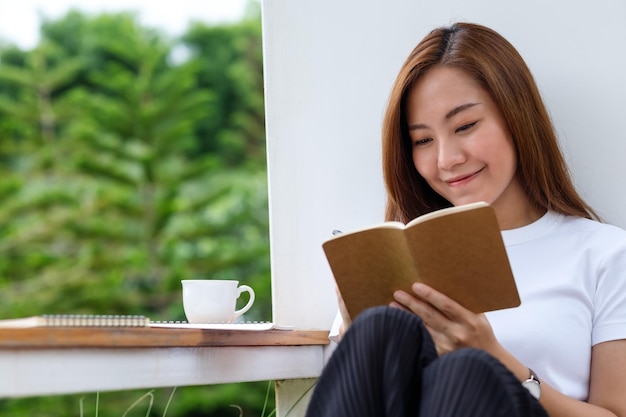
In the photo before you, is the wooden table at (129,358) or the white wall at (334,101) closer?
the wooden table at (129,358)

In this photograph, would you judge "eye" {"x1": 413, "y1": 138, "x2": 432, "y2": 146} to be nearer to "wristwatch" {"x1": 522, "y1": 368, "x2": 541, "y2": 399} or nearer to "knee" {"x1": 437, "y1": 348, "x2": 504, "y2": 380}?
"wristwatch" {"x1": 522, "y1": 368, "x2": 541, "y2": 399}

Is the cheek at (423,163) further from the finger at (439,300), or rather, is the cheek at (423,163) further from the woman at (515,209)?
the finger at (439,300)

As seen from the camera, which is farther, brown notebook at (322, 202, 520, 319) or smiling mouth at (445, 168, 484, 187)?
smiling mouth at (445, 168, 484, 187)

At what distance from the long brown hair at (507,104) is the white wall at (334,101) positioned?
0.10 m

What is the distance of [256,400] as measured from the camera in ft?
22.6

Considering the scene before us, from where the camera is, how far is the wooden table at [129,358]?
956mm

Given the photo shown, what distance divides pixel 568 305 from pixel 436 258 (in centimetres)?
35

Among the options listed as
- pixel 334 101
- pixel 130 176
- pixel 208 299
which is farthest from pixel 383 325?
pixel 130 176

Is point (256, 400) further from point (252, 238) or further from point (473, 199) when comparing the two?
point (473, 199)

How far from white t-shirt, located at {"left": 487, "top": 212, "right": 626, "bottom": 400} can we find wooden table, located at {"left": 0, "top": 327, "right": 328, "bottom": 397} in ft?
1.33

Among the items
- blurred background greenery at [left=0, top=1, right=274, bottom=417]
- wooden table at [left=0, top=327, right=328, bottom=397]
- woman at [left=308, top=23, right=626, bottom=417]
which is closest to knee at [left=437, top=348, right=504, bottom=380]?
woman at [left=308, top=23, right=626, bottom=417]

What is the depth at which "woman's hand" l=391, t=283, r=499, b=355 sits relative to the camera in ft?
3.77

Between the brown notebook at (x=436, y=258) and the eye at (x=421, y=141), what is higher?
the eye at (x=421, y=141)

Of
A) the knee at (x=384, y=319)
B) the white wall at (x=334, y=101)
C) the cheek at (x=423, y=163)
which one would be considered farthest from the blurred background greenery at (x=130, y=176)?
the knee at (x=384, y=319)
